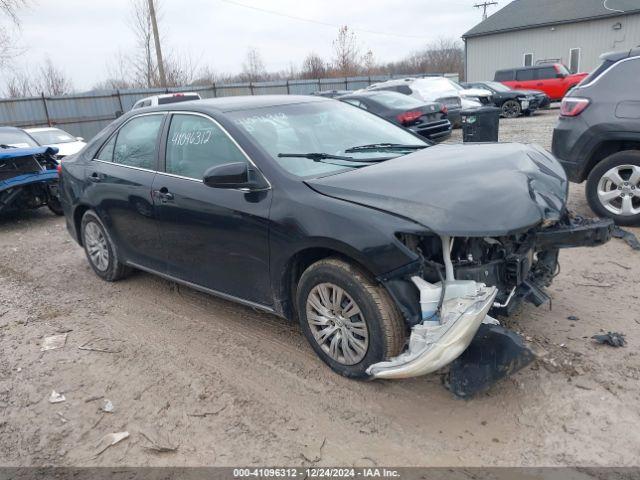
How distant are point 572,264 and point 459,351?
282 centimetres

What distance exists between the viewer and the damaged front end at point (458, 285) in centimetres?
284

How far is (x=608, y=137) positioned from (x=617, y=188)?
22.8 inches

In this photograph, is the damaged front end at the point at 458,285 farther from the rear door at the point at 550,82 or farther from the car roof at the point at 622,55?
the rear door at the point at 550,82

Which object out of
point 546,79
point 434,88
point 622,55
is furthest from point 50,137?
point 546,79

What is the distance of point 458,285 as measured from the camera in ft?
9.66

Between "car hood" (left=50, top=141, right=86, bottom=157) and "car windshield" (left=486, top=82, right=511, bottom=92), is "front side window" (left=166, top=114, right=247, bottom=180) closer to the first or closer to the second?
"car hood" (left=50, top=141, right=86, bottom=157)

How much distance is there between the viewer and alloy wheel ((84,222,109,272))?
5348 millimetres

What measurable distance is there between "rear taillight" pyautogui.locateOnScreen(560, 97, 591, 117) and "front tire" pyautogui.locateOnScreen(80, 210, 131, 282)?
17.3 ft

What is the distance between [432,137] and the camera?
12.2 m

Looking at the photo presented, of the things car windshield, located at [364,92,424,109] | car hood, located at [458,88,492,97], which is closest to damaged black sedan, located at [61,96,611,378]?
car windshield, located at [364,92,424,109]

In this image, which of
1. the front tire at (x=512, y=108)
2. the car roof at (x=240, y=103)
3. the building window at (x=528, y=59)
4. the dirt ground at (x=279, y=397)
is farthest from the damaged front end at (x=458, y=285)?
the building window at (x=528, y=59)

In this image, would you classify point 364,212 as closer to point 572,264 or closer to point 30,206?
point 572,264

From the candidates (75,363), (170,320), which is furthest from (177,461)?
(170,320)

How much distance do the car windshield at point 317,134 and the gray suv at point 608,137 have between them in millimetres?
2655
